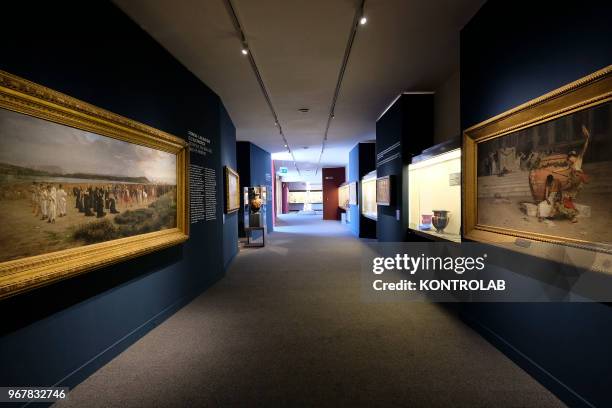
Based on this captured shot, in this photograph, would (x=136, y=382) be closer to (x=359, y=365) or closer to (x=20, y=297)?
(x=20, y=297)

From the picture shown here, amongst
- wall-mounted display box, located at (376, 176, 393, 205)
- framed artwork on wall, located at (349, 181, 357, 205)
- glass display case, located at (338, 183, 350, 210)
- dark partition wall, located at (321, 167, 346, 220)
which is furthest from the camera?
dark partition wall, located at (321, 167, 346, 220)

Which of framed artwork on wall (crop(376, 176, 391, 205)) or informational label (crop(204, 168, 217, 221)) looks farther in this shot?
framed artwork on wall (crop(376, 176, 391, 205))

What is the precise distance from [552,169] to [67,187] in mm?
3602

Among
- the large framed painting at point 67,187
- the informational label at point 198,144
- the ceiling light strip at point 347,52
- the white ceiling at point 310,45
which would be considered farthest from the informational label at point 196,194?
the ceiling light strip at point 347,52

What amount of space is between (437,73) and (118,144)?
447 cm

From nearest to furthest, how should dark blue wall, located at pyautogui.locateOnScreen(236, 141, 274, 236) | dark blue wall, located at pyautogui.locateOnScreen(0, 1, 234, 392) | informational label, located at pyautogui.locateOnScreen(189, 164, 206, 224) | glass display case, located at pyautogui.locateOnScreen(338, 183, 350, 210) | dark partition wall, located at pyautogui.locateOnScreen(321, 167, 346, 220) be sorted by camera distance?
dark blue wall, located at pyautogui.locateOnScreen(0, 1, 234, 392) → informational label, located at pyautogui.locateOnScreen(189, 164, 206, 224) → dark blue wall, located at pyautogui.locateOnScreen(236, 141, 274, 236) → glass display case, located at pyautogui.locateOnScreen(338, 183, 350, 210) → dark partition wall, located at pyautogui.locateOnScreen(321, 167, 346, 220)

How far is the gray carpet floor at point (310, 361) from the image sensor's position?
220 cm

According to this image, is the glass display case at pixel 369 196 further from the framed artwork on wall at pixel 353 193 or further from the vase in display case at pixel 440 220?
the vase in display case at pixel 440 220

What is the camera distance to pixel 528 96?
2.41m

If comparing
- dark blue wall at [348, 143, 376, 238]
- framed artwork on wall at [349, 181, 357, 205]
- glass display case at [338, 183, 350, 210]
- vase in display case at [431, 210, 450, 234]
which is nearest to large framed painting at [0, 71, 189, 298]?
vase in display case at [431, 210, 450, 234]

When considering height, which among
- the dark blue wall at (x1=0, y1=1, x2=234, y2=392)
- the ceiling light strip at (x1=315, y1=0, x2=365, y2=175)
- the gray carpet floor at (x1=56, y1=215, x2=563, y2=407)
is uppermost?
the ceiling light strip at (x1=315, y1=0, x2=365, y2=175)

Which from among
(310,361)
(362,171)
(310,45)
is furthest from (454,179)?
(362,171)

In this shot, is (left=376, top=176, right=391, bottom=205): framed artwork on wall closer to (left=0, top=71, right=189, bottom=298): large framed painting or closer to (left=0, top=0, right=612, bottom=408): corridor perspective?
(left=0, top=0, right=612, bottom=408): corridor perspective

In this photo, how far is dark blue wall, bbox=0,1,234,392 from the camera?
78.7 inches
